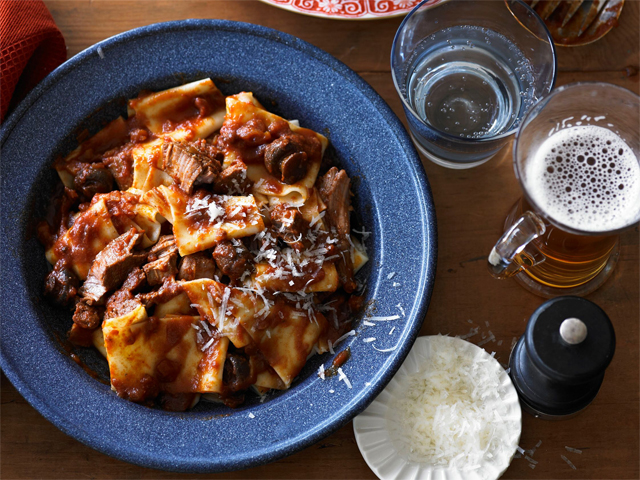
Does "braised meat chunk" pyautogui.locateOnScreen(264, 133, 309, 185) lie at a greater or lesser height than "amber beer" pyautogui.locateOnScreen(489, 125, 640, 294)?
greater

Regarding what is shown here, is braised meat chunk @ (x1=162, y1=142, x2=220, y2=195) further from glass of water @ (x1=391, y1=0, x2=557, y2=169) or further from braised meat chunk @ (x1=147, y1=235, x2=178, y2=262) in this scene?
glass of water @ (x1=391, y1=0, x2=557, y2=169)

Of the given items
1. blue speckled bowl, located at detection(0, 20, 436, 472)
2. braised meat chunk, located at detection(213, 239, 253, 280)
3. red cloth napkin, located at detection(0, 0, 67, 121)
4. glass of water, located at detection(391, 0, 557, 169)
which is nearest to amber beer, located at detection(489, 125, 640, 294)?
glass of water, located at detection(391, 0, 557, 169)

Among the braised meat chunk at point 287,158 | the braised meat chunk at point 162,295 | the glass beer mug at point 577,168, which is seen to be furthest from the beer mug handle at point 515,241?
the braised meat chunk at point 162,295

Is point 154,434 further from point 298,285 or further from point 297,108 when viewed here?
point 297,108

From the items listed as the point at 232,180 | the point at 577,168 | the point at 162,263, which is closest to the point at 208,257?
the point at 162,263

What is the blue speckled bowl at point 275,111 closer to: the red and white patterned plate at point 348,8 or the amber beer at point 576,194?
the red and white patterned plate at point 348,8
